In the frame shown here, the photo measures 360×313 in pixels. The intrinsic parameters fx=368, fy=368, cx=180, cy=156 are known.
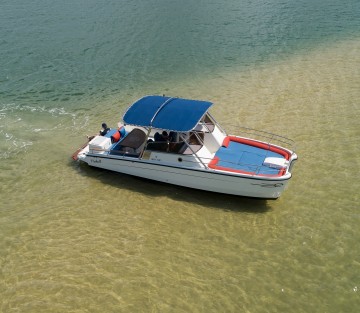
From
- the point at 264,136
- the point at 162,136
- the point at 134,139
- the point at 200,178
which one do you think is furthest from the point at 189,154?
the point at 264,136

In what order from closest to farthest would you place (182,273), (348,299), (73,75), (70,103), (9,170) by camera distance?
1. (348,299)
2. (182,273)
3. (9,170)
4. (70,103)
5. (73,75)

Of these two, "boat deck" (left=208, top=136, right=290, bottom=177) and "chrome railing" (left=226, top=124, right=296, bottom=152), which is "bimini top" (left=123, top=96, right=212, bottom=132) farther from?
"chrome railing" (left=226, top=124, right=296, bottom=152)

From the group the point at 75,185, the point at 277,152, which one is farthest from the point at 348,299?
the point at 75,185

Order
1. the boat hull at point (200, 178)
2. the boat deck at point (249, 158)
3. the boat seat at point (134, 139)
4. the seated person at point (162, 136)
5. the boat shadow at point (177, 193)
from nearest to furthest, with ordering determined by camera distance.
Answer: the boat hull at point (200, 178)
the boat deck at point (249, 158)
the boat shadow at point (177, 193)
the seated person at point (162, 136)
the boat seat at point (134, 139)

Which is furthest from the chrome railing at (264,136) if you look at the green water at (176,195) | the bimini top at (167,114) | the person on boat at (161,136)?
the person on boat at (161,136)

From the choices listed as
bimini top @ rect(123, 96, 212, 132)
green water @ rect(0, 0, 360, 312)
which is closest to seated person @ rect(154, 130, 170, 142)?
bimini top @ rect(123, 96, 212, 132)

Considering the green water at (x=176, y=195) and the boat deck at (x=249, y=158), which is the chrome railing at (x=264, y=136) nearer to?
the green water at (x=176, y=195)

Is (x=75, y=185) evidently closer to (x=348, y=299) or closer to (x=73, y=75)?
(x=348, y=299)
